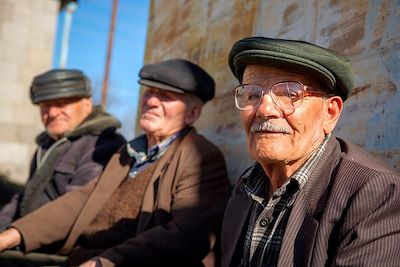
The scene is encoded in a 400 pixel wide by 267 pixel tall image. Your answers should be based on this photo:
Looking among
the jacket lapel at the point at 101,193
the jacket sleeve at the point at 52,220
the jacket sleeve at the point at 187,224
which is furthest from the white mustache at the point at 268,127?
the jacket sleeve at the point at 52,220

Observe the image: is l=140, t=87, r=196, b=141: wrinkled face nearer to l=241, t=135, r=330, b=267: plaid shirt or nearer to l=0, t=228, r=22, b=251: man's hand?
l=0, t=228, r=22, b=251: man's hand

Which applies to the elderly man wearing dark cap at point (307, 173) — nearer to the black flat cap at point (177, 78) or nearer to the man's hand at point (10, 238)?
the black flat cap at point (177, 78)

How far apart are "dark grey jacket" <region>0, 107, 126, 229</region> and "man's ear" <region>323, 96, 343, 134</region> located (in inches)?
73.8

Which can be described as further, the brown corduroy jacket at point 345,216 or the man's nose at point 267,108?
the man's nose at point 267,108

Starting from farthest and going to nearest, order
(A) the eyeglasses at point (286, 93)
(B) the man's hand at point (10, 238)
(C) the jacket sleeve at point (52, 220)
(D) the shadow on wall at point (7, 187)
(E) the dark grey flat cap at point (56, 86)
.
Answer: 1. (D) the shadow on wall at point (7, 187)
2. (E) the dark grey flat cap at point (56, 86)
3. (C) the jacket sleeve at point (52, 220)
4. (B) the man's hand at point (10, 238)
5. (A) the eyeglasses at point (286, 93)

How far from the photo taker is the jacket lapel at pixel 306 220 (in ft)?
4.54

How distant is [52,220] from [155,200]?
78cm

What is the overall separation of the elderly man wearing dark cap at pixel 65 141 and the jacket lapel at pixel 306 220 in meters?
1.90

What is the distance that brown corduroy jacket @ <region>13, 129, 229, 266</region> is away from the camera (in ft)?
7.16

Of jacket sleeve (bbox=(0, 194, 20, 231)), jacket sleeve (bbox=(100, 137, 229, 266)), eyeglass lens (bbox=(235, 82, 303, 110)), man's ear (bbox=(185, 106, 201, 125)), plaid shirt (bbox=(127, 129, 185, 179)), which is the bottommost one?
jacket sleeve (bbox=(0, 194, 20, 231))

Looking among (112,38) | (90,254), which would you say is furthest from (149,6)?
(112,38)

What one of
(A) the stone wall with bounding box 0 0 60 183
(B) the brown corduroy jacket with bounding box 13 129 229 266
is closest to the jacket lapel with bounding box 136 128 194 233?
(B) the brown corduroy jacket with bounding box 13 129 229 266

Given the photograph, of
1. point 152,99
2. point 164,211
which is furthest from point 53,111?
point 164,211

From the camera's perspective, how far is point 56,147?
3307 millimetres
